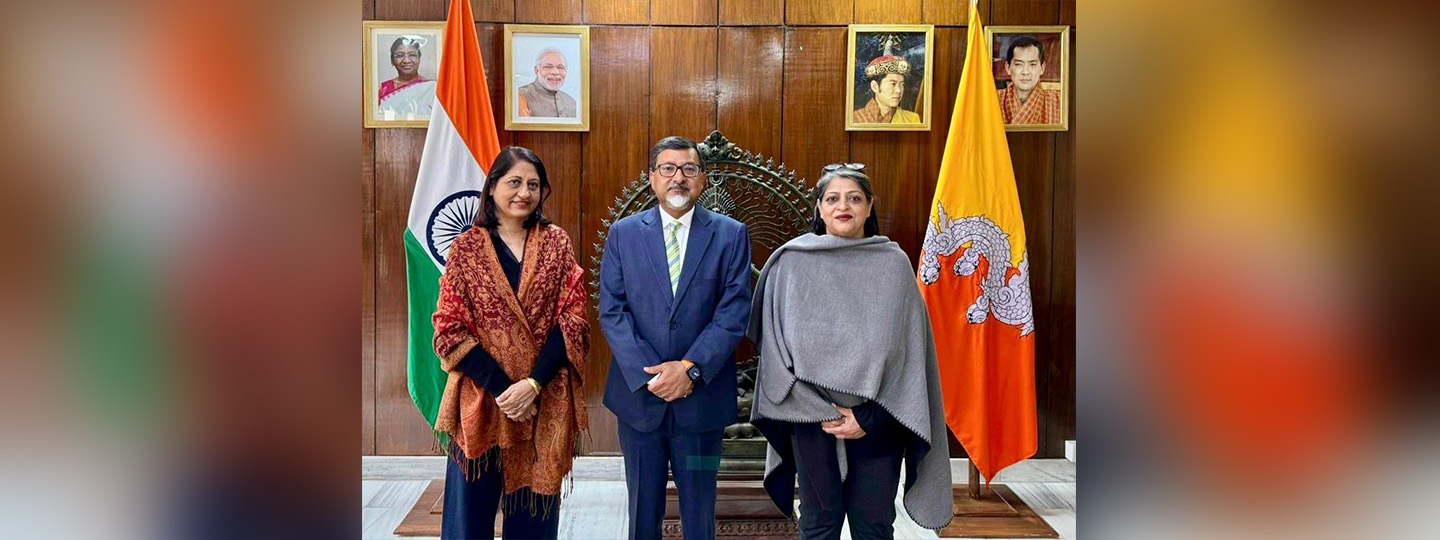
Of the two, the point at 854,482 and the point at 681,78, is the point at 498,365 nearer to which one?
the point at 854,482

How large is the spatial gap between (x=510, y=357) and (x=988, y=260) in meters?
2.01

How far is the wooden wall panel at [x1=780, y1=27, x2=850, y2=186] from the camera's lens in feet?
12.3

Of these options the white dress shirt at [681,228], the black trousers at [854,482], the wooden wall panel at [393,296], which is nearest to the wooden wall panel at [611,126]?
the wooden wall panel at [393,296]

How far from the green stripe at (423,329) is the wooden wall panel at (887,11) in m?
2.25

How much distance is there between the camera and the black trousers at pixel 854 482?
2309 millimetres

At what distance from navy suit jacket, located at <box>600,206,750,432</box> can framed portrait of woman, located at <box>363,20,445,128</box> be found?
5.62 ft
